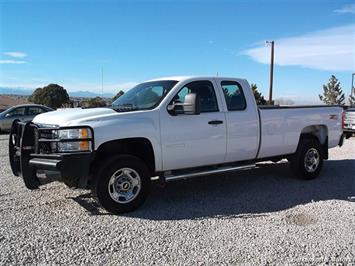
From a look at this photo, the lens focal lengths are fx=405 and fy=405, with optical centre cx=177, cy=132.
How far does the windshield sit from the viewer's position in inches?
250

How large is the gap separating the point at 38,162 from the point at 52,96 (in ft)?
113

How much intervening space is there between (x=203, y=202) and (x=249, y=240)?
1.72m

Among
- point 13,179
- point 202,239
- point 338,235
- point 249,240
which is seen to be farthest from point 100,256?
point 13,179

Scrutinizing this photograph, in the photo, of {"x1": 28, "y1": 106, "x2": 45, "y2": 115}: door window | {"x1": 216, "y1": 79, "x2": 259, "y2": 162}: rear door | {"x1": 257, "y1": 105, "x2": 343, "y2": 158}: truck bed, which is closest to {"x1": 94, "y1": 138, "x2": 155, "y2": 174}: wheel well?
{"x1": 216, "y1": 79, "x2": 259, "y2": 162}: rear door

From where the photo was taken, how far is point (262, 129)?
7.23m

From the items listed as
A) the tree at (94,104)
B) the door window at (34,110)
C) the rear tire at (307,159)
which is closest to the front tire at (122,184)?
the tree at (94,104)

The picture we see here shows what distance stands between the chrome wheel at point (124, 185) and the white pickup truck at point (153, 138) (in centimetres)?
1

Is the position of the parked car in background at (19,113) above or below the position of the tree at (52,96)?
below

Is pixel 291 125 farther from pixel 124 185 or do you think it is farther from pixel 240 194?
pixel 124 185

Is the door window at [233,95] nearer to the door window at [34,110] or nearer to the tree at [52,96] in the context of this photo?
the door window at [34,110]

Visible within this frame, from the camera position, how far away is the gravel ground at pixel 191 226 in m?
4.28

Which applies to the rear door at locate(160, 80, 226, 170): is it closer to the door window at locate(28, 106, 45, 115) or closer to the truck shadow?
the truck shadow

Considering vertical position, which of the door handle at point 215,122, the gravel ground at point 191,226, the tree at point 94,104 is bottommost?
the gravel ground at point 191,226

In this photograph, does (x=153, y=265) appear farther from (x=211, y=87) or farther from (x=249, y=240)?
(x=211, y=87)
